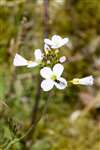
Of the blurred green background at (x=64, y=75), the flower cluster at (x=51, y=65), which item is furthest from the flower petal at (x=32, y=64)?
the blurred green background at (x=64, y=75)

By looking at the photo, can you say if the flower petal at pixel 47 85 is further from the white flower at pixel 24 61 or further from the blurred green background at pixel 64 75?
the blurred green background at pixel 64 75

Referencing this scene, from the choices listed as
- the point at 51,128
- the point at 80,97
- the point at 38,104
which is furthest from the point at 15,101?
the point at 80,97

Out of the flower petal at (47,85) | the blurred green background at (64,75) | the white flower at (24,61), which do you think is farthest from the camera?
the blurred green background at (64,75)

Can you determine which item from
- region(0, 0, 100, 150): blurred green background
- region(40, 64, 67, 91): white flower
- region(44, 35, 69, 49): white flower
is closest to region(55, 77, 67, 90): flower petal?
region(40, 64, 67, 91): white flower

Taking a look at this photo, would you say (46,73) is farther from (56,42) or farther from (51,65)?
(56,42)

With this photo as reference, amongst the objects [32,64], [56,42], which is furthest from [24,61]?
[56,42]

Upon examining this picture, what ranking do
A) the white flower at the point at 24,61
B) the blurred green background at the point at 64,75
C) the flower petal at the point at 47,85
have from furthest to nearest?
the blurred green background at the point at 64,75 < the white flower at the point at 24,61 < the flower petal at the point at 47,85
